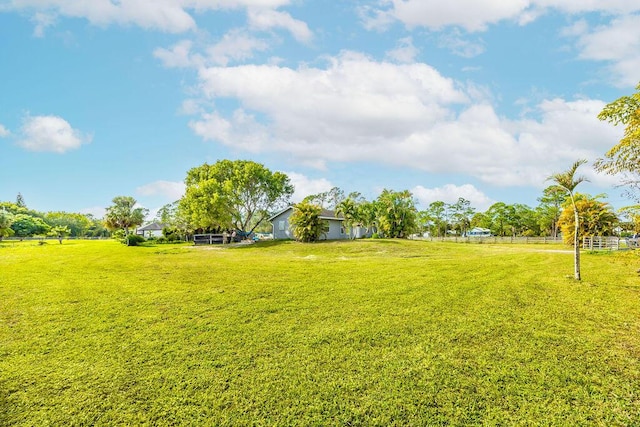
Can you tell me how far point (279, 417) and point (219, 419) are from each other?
0.66 metres

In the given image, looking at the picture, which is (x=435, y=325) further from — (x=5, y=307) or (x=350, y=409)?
(x=5, y=307)

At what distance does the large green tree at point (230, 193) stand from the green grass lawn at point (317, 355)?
79.6 ft

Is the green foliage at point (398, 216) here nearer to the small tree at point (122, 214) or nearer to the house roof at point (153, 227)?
the small tree at point (122, 214)

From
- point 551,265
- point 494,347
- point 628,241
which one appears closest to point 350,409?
point 494,347

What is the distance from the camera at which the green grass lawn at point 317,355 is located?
12.0 feet

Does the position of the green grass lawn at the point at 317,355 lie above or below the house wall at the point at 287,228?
below

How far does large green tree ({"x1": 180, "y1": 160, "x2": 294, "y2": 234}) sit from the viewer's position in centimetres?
3294

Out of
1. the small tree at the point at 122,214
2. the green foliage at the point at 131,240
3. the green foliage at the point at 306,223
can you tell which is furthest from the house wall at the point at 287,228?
the small tree at the point at 122,214

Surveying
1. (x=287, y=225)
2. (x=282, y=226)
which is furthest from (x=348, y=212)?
(x=282, y=226)

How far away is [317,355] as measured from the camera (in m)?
4.94

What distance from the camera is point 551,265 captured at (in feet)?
46.2

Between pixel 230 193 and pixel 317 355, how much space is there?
31237mm

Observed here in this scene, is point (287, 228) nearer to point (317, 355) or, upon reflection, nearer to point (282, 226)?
point (282, 226)

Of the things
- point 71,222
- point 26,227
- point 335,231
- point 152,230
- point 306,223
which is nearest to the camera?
point 306,223
